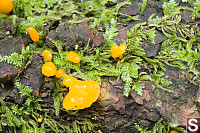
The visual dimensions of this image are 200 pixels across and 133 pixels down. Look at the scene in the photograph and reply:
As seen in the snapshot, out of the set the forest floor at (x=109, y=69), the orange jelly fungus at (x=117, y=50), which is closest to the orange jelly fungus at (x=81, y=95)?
the forest floor at (x=109, y=69)

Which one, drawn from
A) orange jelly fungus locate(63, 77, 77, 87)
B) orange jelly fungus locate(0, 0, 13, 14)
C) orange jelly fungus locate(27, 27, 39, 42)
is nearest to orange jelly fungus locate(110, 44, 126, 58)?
orange jelly fungus locate(63, 77, 77, 87)

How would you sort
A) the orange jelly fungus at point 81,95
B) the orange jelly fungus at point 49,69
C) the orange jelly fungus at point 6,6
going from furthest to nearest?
the orange jelly fungus at point 6,6 < the orange jelly fungus at point 49,69 < the orange jelly fungus at point 81,95

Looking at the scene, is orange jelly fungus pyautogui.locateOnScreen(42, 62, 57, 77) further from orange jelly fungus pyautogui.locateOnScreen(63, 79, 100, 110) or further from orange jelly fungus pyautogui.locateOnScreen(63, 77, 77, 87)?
orange jelly fungus pyautogui.locateOnScreen(63, 79, 100, 110)

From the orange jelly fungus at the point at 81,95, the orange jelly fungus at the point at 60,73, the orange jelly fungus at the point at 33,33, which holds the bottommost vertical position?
the orange jelly fungus at the point at 81,95

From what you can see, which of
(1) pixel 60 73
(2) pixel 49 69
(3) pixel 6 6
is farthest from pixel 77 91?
(3) pixel 6 6

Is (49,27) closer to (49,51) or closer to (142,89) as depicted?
(49,51)

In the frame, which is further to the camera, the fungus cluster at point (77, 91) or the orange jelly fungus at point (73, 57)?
the orange jelly fungus at point (73, 57)

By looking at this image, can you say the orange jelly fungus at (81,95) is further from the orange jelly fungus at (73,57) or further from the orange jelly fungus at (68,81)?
the orange jelly fungus at (73,57)
